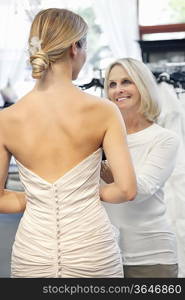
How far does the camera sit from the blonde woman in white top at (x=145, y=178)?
0.98m

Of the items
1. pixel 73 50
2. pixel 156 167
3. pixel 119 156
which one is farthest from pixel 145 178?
pixel 73 50

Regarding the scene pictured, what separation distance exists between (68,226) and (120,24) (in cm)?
134

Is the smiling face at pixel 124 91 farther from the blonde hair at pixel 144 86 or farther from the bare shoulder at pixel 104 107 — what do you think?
the bare shoulder at pixel 104 107

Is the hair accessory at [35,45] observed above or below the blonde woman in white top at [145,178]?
above

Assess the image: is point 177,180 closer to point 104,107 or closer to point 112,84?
point 112,84

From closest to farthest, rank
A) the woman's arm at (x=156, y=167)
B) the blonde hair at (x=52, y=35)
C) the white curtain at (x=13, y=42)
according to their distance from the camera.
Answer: the blonde hair at (x=52, y=35) < the woman's arm at (x=156, y=167) < the white curtain at (x=13, y=42)

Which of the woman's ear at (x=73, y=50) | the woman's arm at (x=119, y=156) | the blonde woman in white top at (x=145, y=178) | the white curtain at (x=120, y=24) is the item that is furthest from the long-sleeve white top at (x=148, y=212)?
the white curtain at (x=120, y=24)

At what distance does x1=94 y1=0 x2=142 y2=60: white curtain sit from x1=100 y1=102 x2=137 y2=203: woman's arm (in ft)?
3.66

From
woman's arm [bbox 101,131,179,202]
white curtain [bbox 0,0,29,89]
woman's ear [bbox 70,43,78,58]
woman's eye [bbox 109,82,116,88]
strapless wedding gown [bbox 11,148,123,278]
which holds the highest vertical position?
white curtain [bbox 0,0,29,89]

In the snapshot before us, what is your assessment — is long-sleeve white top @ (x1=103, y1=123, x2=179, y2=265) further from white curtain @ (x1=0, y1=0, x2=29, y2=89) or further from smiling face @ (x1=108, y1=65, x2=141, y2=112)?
white curtain @ (x1=0, y1=0, x2=29, y2=89)

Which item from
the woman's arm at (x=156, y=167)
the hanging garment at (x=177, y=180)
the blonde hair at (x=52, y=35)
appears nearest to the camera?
the blonde hair at (x=52, y=35)

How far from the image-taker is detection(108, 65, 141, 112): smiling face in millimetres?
1067

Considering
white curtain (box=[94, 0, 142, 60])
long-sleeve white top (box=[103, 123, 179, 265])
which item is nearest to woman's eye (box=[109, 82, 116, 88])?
long-sleeve white top (box=[103, 123, 179, 265])

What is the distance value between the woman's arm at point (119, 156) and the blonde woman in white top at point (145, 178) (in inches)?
8.0
